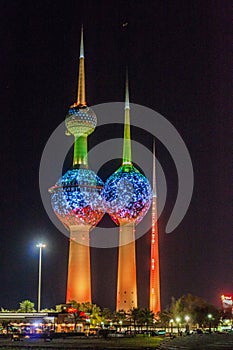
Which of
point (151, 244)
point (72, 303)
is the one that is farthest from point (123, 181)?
point (72, 303)

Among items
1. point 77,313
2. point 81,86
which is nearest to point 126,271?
point 77,313

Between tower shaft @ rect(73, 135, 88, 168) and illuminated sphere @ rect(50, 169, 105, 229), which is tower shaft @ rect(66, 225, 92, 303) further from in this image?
tower shaft @ rect(73, 135, 88, 168)

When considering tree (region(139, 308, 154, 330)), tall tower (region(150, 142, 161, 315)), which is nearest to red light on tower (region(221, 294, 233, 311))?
tall tower (region(150, 142, 161, 315))

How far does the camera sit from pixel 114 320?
116000 mm

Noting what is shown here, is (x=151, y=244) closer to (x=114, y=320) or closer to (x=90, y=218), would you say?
(x=90, y=218)

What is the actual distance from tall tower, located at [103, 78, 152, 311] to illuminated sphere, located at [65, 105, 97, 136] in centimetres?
746

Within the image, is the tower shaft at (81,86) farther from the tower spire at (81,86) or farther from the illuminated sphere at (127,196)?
the illuminated sphere at (127,196)

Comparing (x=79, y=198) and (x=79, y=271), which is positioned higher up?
(x=79, y=198)

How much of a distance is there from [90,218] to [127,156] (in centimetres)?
1462

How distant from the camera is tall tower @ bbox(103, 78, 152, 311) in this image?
12925cm

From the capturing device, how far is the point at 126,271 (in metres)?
130

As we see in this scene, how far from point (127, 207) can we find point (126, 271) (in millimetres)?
12632

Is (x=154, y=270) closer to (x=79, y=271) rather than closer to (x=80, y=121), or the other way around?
(x=79, y=271)

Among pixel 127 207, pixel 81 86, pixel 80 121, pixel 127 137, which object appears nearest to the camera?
pixel 127 207
